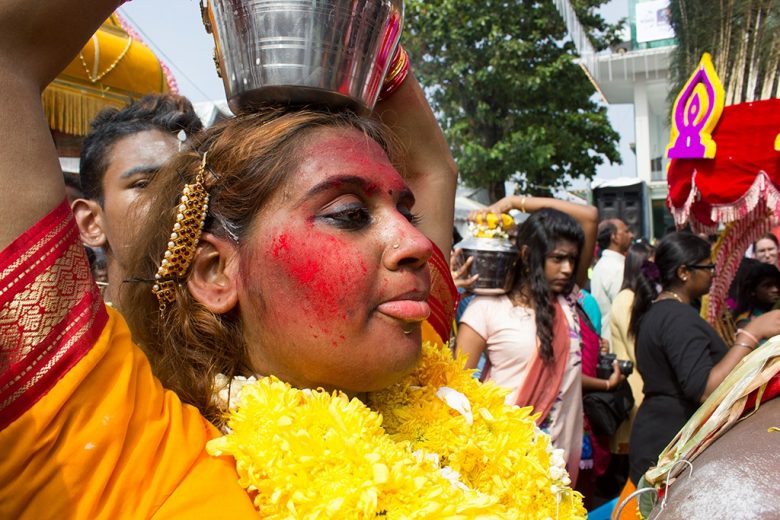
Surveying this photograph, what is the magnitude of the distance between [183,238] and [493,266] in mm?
2771

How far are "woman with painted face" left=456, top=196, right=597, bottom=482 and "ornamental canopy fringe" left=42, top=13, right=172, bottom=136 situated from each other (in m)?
2.40

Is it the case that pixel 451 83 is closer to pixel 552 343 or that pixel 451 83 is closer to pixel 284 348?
pixel 552 343

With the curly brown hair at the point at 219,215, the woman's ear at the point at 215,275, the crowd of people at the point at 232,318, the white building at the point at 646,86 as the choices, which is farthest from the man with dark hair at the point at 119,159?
the white building at the point at 646,86

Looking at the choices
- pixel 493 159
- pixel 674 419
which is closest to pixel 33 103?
pixel 674 419

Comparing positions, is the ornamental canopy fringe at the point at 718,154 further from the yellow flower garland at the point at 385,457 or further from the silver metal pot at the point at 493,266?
the yellow flower garland at the point at 385,457

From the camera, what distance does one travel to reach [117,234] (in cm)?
236

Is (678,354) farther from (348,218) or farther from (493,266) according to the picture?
(348,218)

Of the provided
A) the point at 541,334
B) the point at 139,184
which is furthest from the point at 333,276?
the point at 541,334

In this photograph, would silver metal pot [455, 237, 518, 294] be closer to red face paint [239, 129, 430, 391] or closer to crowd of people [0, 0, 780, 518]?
crowd of people [0, 0, 780, 518]

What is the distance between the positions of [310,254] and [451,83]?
15.9 m

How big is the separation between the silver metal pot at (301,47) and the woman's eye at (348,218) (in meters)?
0.24

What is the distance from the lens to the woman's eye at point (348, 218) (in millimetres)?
1334

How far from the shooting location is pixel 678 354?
137 inches

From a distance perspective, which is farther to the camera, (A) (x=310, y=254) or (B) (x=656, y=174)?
(B) (x=656, y=174)
